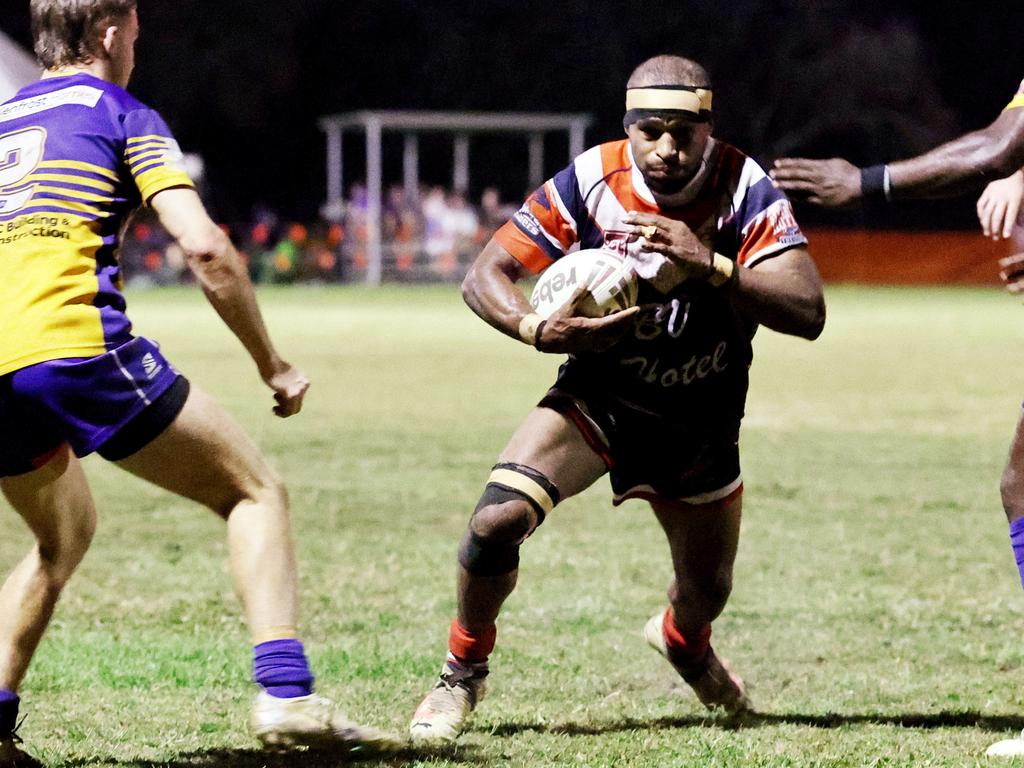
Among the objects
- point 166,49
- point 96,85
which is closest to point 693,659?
point 96,85

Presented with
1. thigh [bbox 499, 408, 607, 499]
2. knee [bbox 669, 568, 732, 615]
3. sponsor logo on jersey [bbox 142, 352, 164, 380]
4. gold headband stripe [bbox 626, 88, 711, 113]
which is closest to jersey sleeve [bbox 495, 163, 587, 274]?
gold headband stripe [bbox 626, 88, 711, 113]

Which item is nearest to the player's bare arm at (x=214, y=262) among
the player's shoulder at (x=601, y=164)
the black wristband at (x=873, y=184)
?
the player's shoulder at (x=601, y=164)

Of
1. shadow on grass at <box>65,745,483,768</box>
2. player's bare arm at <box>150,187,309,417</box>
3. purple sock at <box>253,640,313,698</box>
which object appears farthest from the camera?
shadow on grass at <box>65,745,483,768</box>

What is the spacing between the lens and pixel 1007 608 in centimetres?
696

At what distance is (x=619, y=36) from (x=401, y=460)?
40985 millimetres

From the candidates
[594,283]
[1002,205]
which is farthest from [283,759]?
[1002,205]

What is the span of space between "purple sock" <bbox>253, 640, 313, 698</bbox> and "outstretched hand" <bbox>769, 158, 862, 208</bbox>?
1965 mm

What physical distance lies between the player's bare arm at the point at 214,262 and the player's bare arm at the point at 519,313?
0.91m

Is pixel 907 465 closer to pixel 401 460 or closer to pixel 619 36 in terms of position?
pixel 401 460

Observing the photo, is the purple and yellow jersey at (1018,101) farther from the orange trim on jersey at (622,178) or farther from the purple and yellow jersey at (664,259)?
the orange trim on jersey at (622,178)

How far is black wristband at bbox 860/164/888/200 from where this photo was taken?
4723 millimetres

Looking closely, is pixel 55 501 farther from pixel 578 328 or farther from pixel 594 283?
pixel 594 283

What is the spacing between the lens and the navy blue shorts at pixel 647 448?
201 inches

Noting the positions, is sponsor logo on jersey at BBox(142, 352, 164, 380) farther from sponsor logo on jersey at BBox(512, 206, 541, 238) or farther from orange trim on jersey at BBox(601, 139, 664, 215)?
orange trim on jersey at BBox(601, 139, 664, 215)
